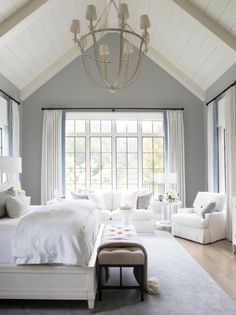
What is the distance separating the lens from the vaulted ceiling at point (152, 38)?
14.8ft

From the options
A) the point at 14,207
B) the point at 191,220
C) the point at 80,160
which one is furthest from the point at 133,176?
the point at 14,207

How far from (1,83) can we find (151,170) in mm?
3809

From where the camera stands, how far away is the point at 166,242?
5129 millimetres

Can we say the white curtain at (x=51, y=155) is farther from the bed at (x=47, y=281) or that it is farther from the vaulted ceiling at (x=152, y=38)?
the bed at (x=47, y=281)

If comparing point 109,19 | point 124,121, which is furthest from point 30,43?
point 124,121

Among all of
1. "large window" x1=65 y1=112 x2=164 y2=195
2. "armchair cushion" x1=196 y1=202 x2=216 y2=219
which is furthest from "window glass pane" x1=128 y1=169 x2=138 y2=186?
"armchair cushion" x1=196 y1=202 x2=216 y2=219

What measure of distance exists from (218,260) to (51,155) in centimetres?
421

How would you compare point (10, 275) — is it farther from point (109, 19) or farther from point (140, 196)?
point (109, 19)

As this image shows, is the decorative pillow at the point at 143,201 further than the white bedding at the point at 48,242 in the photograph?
Yes

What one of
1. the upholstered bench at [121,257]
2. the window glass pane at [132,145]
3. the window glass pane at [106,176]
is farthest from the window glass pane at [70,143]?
the upholstered bench at [121,257]

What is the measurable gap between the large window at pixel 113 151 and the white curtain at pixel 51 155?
0.31 meters

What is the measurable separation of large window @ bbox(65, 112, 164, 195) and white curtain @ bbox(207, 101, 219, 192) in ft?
3.73

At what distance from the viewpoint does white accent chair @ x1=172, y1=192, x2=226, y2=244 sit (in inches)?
201

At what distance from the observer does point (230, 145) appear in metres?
5.20
